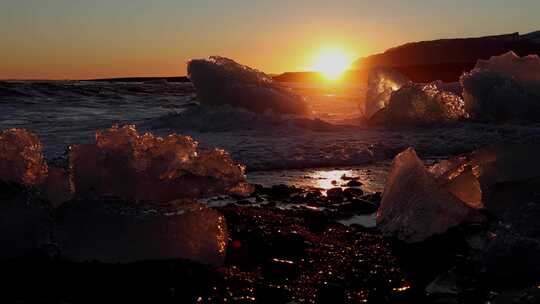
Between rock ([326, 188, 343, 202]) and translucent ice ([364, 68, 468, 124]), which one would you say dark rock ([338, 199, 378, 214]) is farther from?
translucent ice ([364, 68, 468, 124])

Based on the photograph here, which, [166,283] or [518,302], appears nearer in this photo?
[518,302]

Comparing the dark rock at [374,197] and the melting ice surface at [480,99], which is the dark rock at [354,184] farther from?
the melting ice surface at [480,99]

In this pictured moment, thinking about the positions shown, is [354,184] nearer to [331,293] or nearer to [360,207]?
[360,207]

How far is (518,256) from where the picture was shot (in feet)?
7.18

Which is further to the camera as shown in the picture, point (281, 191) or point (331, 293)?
point (281, 191)

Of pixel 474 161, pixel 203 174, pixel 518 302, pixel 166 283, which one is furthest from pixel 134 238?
pixel 474 161

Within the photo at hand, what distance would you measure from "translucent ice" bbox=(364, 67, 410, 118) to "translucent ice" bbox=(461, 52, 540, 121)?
51.9 inches

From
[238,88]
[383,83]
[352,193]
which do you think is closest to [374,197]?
[352,193]

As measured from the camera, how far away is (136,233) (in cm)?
233

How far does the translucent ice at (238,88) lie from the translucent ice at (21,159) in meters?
8.58

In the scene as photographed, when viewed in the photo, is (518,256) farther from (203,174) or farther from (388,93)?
(388,93)

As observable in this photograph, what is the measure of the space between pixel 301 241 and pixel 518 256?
977 mm

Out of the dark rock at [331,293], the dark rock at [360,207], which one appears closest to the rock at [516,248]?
the dark rock at [331,293]

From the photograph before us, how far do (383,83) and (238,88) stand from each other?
2.93m
